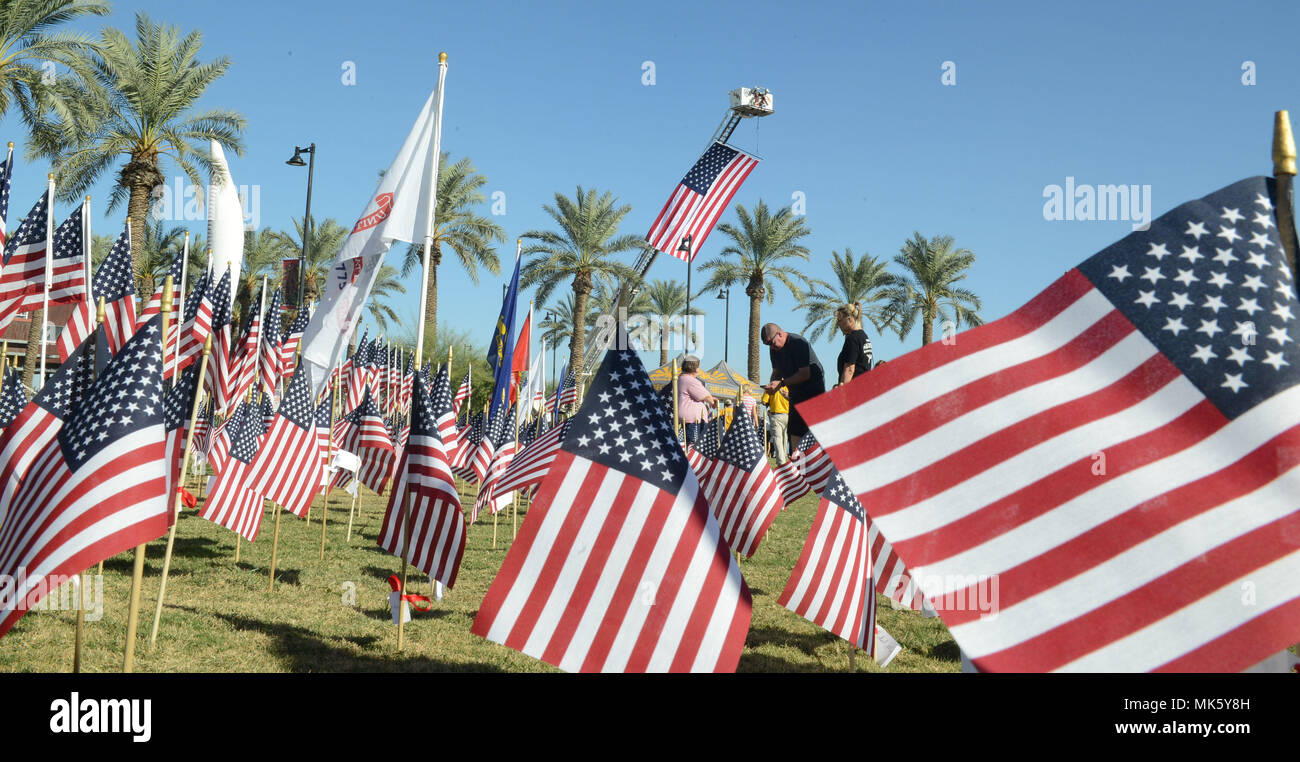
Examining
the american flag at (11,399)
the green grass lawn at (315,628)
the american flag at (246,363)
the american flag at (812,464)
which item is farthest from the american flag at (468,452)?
the american flag at (11,399)

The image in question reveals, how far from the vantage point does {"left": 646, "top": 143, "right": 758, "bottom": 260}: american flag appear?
13.4 meters

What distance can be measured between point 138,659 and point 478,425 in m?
12.8

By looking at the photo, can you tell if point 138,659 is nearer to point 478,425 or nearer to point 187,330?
point 187,330

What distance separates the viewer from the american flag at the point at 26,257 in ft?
33.3

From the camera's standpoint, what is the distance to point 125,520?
3988 millimetres

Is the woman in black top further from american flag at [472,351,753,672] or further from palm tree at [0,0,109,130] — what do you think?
palm tree at [0,0,109,130]

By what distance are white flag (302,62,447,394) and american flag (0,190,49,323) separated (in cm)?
419

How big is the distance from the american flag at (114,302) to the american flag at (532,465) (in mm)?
4048

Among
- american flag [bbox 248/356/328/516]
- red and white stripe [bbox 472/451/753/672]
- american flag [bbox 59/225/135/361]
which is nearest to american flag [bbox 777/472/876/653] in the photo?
red and white stripe [bbox 472/451/753/672]

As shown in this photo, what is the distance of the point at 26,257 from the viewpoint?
10.2m

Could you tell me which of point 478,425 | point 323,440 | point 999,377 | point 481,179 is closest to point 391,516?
point 323,440

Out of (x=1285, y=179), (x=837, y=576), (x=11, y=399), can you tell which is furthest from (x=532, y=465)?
(x=1285, y=179)

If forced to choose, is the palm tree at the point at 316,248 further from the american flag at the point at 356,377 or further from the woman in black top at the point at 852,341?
the woman in black top at the point at 852,341

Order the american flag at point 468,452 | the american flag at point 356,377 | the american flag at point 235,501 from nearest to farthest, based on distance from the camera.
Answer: the american flag at point 235,501, the american flag at point 468,452, the american flag at point 356,377
